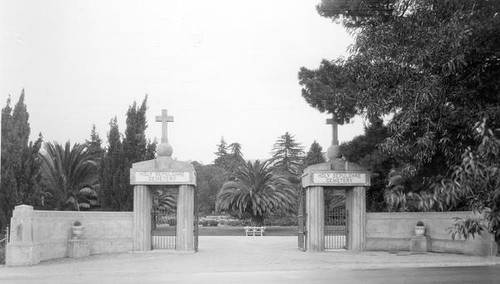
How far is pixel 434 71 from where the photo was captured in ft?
31.2

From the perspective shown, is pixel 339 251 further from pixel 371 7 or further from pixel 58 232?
pixel 371 7

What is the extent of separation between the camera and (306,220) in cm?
2536

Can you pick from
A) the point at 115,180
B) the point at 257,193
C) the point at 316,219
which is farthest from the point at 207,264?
the point at 257,193

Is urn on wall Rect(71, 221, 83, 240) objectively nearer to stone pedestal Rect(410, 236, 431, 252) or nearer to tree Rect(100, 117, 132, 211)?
tree Rect(100, 117, 132, 211)

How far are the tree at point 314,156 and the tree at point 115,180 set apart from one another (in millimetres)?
35129

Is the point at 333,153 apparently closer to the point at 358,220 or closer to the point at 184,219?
the point at 358,220

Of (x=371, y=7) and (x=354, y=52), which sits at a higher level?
(x=371, y=7)

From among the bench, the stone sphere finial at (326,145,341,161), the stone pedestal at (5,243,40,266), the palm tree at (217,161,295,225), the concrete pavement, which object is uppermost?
the stone sphere finial at (326,145,341,161)

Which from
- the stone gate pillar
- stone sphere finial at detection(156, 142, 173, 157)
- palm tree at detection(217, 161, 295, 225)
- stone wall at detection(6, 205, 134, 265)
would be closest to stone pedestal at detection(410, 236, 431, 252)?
the stone gate pillar

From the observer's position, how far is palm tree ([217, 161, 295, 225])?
149 feet

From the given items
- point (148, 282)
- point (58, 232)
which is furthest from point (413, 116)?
point (58, 232)

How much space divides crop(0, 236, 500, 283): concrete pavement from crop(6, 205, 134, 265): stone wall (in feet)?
1.77

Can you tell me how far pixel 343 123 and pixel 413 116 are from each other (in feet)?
54.1

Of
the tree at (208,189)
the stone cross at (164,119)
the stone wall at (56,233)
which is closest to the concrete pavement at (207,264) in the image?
the stone wall at (56,233)
